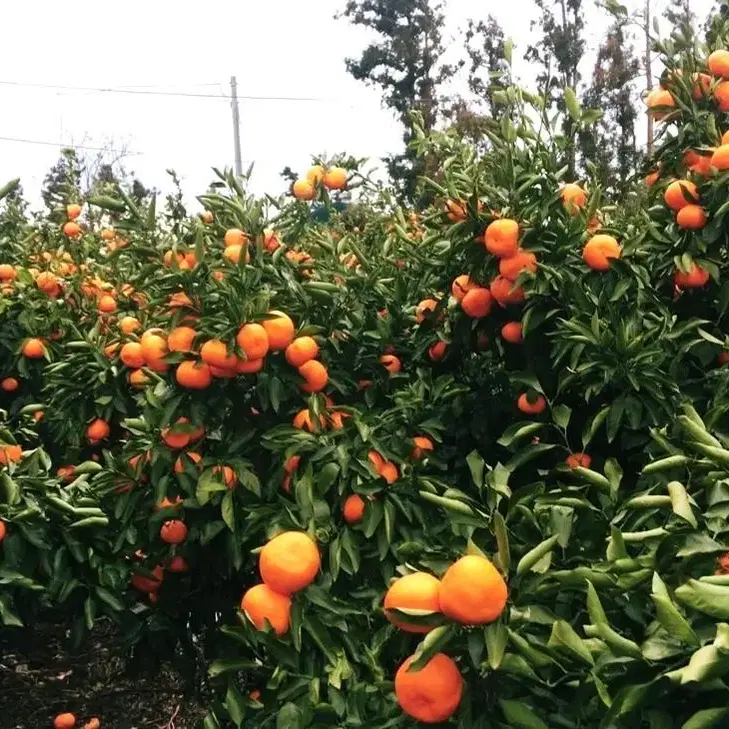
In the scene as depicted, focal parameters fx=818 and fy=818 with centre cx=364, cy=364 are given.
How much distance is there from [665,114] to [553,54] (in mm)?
20329

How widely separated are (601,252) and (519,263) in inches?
7.4

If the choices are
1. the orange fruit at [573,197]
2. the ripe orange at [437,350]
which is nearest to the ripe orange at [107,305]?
the ripe orange at [437,350]

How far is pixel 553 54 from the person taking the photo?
20594 mm

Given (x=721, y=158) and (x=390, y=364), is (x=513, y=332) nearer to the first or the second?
(x=390, y=364)

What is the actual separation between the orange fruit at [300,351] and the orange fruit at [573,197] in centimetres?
69

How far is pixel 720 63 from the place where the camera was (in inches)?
73.4

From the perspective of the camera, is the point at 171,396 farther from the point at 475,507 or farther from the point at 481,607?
the point at 481,607

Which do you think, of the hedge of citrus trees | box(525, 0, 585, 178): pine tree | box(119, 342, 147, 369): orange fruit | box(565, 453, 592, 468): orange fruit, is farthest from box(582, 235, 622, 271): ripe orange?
box(525, 0, 585, 178): pine tree

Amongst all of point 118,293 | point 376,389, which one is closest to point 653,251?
point 376,389

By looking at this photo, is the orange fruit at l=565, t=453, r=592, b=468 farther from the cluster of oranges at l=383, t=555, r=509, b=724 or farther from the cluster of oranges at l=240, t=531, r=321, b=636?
the cluster of oranges at l=383, t=555, r=509, b=724

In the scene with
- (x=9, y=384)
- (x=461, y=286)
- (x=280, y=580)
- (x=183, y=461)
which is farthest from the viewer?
(x=9, y=384)

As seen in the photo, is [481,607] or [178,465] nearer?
[481,607]

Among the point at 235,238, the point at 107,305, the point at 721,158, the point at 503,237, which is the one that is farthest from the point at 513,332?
the point at 107,305

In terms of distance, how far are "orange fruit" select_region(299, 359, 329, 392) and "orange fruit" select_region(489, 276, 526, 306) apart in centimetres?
43
